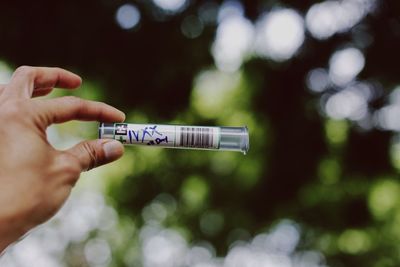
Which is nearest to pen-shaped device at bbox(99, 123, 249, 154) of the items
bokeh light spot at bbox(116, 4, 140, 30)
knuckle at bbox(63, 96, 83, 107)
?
knuckle at bbox(63, 96, 83, 107)

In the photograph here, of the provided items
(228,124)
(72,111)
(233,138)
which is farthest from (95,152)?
(228,124)

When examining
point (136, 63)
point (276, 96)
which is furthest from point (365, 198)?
point (136, 63)

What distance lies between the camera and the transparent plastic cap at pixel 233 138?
1.72 meters

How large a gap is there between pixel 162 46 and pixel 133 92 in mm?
499

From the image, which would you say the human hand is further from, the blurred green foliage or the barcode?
the blurred green foliage

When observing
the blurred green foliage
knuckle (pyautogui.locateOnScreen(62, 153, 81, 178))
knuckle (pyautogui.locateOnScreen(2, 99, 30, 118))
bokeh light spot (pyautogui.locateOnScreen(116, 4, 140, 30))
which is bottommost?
knuckle (pyautogui.locateOnScreen(62, 153, 81, 178))

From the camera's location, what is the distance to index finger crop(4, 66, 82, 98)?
1.40 meters

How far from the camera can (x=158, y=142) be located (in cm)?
166

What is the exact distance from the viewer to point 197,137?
5.57 ft

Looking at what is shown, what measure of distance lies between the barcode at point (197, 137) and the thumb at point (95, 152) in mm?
313

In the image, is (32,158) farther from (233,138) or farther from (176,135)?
(233,138)

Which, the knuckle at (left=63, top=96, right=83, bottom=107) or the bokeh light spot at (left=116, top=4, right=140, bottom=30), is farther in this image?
the bokeh light spot at (left=116, top=4, right=140, bottom=30)

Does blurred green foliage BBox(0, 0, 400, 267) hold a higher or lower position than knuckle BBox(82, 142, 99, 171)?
higher

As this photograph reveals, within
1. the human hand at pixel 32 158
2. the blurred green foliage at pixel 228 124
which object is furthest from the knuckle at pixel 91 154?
the blurred green foliage at pixel 228 124
